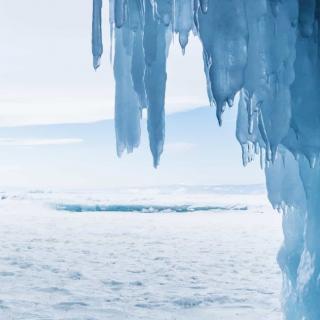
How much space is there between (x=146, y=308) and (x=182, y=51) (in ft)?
16.5

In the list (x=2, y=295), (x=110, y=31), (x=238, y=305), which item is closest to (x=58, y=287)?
(x=2, y=295)

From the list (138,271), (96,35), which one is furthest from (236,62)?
(138,271)

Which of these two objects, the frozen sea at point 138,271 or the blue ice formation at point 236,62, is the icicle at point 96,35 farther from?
the frozen sea at point 138,271

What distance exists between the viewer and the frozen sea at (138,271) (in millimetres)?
7590

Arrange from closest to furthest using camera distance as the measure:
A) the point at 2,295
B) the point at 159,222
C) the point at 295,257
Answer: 1. the point at 295,257
2. the point at 2,295
3. the point at 159,222

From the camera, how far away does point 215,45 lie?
310 centimetres

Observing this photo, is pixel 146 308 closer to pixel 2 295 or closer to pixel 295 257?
pixel 2 295

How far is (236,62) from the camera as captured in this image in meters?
3.06

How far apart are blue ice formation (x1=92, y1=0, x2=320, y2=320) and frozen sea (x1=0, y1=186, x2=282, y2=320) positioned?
3.80 m

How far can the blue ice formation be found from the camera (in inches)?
122

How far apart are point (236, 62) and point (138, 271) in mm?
8126

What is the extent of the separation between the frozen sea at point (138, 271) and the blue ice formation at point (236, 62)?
380 centimetres

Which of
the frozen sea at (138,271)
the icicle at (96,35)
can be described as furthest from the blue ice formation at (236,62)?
the frozen sea at (138,271)

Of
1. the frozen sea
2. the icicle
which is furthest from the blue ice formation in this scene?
the frozen sea
